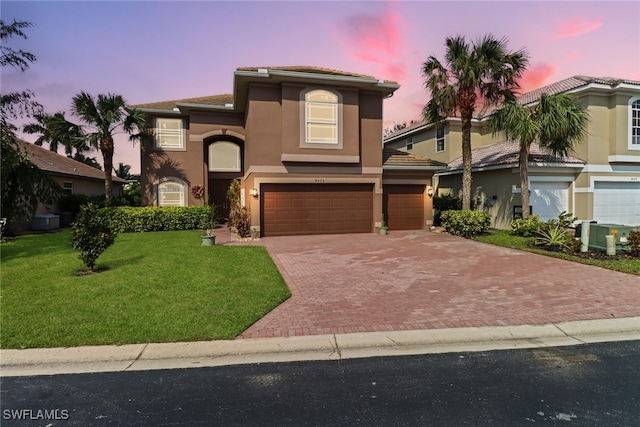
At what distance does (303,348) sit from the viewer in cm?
454

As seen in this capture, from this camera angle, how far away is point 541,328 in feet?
17.1

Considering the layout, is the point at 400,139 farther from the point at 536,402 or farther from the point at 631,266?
the point at 536,402

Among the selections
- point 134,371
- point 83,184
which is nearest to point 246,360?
point 134,371

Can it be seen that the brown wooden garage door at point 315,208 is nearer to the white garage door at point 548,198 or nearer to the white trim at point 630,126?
the white garage door at point 548,198

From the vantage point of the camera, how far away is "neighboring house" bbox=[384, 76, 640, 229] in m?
17.6

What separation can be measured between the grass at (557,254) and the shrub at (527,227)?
308 mm

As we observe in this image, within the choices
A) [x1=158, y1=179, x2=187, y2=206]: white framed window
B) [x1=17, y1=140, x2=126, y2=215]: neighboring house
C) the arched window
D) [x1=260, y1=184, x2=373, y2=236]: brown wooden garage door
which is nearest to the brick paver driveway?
[x1=260, y1=184, x2=373, y2=236]: brown wooden garage door

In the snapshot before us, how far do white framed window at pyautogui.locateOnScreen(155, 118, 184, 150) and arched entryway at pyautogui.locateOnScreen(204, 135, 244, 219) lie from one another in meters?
1.84

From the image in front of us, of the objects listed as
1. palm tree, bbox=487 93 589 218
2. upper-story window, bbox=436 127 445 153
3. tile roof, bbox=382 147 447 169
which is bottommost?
tile roof, bbox=382 147 447 169

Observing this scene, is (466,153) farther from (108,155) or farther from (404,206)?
(108,155)

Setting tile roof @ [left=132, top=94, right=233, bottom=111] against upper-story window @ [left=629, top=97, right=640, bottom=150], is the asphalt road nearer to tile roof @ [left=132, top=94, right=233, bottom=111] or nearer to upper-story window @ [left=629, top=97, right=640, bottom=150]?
Result: tile roof @ [left=132, top=94, right=233, bottom=111]

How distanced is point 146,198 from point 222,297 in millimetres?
15150

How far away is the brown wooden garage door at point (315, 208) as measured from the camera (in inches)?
618

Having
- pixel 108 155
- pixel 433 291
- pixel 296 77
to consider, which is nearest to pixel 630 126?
pixel 296 77
